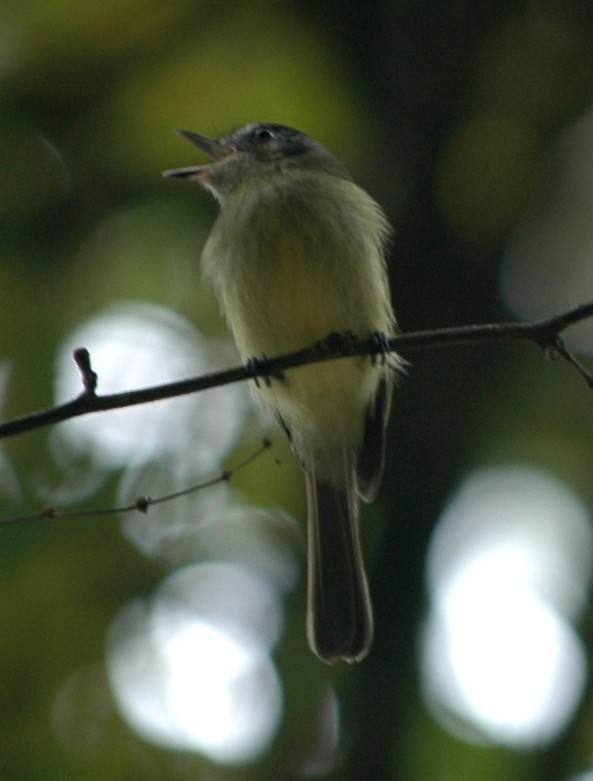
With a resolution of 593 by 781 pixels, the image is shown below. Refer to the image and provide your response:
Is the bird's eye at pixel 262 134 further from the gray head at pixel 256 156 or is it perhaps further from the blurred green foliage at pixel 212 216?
the blurred green foliage at pixel 212 216

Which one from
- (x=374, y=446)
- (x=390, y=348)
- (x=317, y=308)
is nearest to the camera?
(x=390, y=348)

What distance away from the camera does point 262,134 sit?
5566 mm

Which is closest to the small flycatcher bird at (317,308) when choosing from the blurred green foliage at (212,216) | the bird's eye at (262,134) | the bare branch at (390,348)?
the bird's eye at (262,134)

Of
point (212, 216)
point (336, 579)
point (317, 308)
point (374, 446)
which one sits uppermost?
point (317, 308)

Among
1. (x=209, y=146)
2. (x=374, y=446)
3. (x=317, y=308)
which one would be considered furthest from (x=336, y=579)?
(x=209, y=146)

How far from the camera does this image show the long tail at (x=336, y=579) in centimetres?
457

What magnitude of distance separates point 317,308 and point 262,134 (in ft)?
4.02

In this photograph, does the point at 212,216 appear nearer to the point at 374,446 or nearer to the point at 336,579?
the point at 374,446

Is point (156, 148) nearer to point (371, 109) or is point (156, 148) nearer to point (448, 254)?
point (371, 109)

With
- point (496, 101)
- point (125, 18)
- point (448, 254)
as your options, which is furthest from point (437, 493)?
point (125, 18)

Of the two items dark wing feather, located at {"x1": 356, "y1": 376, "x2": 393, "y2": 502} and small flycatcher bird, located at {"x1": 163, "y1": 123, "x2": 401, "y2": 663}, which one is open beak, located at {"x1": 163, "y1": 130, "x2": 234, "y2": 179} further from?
dark wing feather, located at {"x1": 356, "y1": 376, "x2": 393, "y2": 502}

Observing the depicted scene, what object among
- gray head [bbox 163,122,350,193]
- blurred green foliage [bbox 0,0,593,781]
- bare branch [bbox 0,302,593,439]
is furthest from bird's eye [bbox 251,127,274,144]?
bare branch [bbox 0,302,593,439]

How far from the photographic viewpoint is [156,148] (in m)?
5.77

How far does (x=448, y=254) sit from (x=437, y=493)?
103 cm
